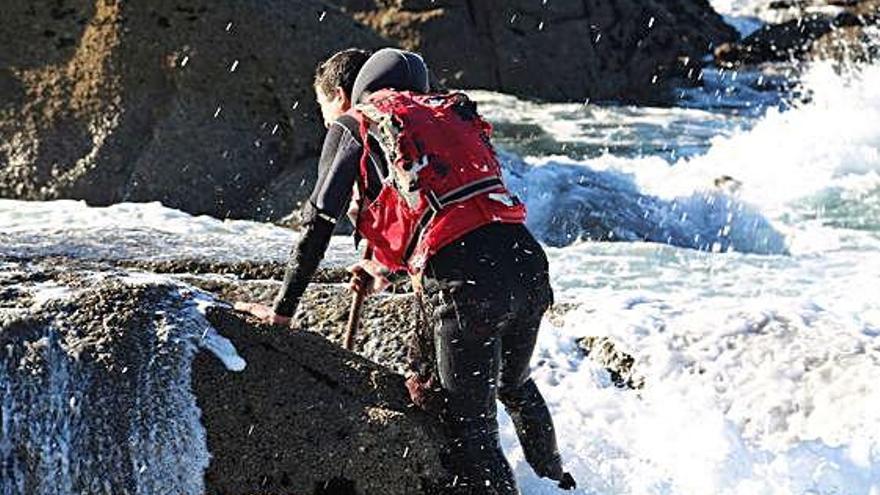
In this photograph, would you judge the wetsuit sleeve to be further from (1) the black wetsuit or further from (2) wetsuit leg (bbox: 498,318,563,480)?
(2) wetsuit leg (bbox: 498,318,563,480)

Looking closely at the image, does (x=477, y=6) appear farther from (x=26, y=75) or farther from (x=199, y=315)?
(x=199, y=315)

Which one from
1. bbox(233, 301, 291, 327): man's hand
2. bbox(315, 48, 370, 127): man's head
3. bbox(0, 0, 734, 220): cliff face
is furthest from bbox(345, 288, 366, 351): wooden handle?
bbox(0, 0, 734, 220): cliff face

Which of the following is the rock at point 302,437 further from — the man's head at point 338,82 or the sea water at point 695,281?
the man's head at point 338,82

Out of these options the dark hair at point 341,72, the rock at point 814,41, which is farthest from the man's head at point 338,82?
the rock at point 814,41

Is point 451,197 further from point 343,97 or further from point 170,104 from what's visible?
point 170,104

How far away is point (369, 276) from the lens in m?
4.11

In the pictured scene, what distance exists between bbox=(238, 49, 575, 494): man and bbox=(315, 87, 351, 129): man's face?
0.04ft

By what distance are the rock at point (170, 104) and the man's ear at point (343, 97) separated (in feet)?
17.9

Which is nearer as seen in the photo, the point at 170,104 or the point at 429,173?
the point at 429,173

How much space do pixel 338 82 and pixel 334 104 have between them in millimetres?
62

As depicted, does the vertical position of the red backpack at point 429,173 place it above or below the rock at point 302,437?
above

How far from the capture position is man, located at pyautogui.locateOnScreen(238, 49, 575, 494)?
3.56 m

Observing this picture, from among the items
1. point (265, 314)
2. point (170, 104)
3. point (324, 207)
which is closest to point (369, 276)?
point (265, 314)

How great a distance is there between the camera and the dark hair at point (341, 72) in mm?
3820
